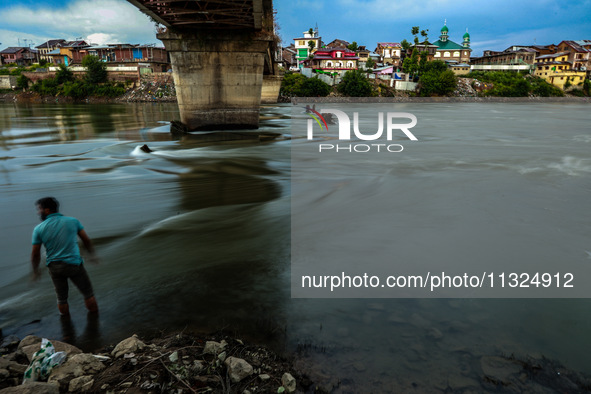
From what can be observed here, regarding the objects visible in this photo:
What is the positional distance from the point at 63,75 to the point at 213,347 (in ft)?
317

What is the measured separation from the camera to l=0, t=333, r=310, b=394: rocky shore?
3240 millimetres

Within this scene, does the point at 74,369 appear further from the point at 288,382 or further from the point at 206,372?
the point at 288,382

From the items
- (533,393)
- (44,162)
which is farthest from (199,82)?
(533,393)

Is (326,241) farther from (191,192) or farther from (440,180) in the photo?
(440,180)

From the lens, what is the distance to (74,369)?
3371mm

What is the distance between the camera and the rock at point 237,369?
11.2 ft

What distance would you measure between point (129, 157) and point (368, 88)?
7278 centimetres

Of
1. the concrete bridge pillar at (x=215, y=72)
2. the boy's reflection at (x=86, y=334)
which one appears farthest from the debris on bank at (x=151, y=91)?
the boy's reflection at (x=86, y=334)

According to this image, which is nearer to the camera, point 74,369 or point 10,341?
point 74,369

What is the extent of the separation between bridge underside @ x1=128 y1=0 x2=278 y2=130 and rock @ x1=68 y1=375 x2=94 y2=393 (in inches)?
774

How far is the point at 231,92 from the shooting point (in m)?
23.4

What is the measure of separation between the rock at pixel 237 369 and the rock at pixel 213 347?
255 millimetres

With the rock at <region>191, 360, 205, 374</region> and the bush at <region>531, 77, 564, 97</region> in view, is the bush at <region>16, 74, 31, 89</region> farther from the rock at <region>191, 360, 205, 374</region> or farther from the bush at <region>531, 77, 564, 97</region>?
the bush at <region>531, 77, 564, 97</region>

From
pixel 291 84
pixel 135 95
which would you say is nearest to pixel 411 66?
pixel 291 84
